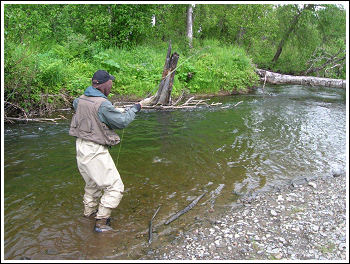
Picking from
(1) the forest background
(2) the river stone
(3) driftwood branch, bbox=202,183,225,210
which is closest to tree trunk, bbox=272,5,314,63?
(1) the forest background

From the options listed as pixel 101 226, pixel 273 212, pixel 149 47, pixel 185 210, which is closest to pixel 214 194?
pixel 185 210

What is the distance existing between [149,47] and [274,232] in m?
15.2

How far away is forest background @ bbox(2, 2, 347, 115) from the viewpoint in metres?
11.4

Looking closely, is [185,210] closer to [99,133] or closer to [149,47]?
[99,133]

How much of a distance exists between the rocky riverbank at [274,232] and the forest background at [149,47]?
11.4 ft

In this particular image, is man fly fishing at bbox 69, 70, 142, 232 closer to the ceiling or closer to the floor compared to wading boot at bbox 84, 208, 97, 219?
closer to the ceiling

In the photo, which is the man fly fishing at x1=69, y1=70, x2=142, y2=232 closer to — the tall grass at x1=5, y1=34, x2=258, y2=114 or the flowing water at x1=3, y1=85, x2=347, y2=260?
the flowing water at x1=3, y1=85, x2=347, y2=260

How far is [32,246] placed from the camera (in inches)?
180

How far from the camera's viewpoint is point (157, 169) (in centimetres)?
737

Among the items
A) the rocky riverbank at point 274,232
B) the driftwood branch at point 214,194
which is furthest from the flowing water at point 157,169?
the rocky riverbank at point 274,232

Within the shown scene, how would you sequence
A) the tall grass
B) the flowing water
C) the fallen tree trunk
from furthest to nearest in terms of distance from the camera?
the fallen tree trunk, the tall grass, the flowing water

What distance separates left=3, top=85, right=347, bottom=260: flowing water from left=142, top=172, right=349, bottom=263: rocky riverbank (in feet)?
1.18

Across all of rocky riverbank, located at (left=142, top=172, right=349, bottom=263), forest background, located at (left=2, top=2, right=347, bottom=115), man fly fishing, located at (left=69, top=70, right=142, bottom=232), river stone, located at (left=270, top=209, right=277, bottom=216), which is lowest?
rocky riverbank, located at (left=142, top=172, right=349, bottom=263)

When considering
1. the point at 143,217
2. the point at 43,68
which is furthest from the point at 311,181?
the point at 43,68
